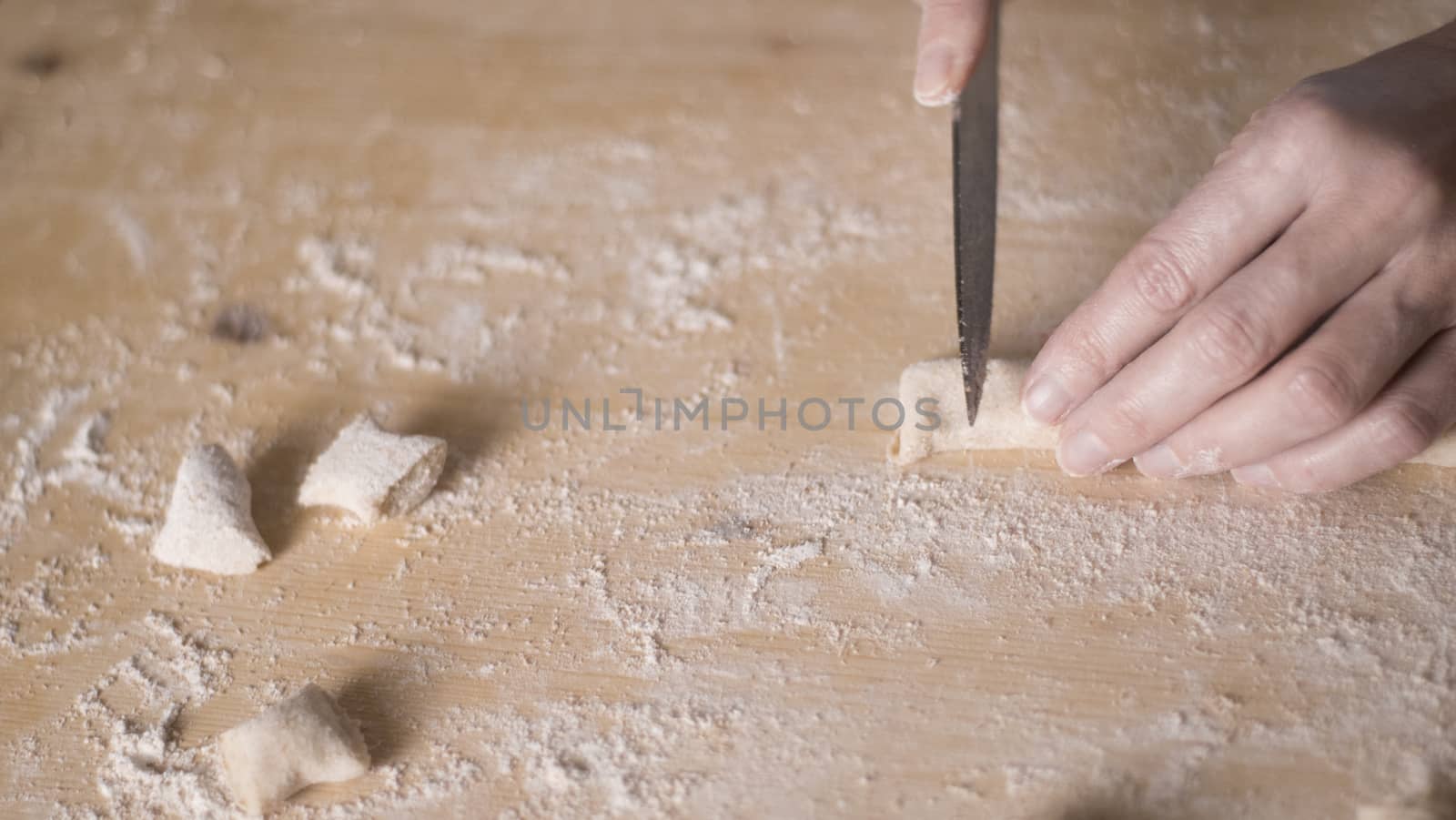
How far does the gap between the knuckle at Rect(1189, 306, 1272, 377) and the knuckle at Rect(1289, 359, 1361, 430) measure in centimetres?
5

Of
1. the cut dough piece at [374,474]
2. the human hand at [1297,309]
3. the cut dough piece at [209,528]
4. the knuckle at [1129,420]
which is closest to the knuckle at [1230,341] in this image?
the human hand at [1297,309]

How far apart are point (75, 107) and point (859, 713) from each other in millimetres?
2078

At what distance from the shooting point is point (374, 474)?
66.2 inches

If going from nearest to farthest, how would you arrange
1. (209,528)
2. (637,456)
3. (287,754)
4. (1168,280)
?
(287,754) < (1168,280) < (209,528) < (637,456)

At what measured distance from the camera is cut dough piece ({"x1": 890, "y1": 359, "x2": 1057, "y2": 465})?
1640mm

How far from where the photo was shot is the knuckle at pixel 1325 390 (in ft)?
4.64

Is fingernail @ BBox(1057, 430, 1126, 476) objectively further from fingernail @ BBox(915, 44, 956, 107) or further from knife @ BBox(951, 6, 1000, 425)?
fingernail @ BBox(915, 44, 956, 107)

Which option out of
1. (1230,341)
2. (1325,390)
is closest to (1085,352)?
(1230,341)

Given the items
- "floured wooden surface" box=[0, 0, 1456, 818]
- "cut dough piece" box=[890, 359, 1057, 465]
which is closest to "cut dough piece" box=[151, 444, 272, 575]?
"floured wooden surface" box=[0, 0, 1456, 818]

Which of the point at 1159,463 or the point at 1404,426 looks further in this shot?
the point at 1159,463

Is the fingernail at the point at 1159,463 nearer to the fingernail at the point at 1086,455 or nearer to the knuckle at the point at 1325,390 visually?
the fingernail at the point at 1086,455

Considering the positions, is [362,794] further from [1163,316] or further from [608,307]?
[1163,316]

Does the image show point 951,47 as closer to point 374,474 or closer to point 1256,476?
point 1256,476

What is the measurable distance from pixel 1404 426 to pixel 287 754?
1446 millimetres
